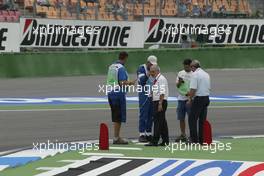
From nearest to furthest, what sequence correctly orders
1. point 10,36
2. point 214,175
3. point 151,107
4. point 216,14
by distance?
point 214,175, point 151,107, point 10,36, point 216,14

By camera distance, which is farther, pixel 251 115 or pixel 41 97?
pixel 41 97

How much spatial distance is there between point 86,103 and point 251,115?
5792mm

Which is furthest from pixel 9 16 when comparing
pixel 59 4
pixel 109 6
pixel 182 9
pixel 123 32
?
pixel 182 9

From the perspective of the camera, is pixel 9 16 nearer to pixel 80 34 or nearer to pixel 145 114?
pixel 80 34

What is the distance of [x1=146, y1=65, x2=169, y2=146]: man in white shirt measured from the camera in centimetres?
1431

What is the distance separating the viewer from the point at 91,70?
108 ft

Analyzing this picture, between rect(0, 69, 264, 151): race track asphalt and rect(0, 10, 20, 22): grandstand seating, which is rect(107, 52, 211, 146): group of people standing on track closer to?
rect(0, 69, 264, 151): race track asphalt

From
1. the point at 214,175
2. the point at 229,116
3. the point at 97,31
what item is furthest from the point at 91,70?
the point at 214,175

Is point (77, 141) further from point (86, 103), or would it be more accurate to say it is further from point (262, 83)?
point (262, 83)
